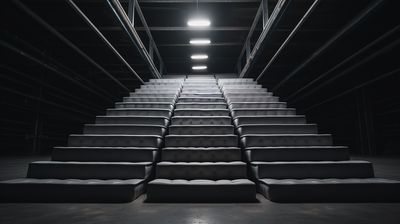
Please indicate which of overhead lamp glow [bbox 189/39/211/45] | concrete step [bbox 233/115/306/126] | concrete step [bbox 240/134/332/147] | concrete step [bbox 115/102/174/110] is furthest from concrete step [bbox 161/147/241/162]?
overhead lamp glow [bbox 189/39/211/45]

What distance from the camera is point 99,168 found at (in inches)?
97.7

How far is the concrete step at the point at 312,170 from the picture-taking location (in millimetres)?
2457

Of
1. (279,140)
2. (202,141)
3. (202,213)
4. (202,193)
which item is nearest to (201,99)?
(202,141)

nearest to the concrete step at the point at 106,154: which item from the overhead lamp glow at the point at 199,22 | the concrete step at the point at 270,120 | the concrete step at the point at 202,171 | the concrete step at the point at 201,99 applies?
the concrete step at the point at 202,171

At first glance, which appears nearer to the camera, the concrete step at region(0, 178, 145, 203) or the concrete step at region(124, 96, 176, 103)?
the concrete step at region(0, 178, 145, 203)

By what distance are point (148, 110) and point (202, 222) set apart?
2779 millimetres

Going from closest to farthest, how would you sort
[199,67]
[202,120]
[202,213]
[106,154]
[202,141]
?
[202,213] → [106,154] → [202,141] → [202,120] → [199,67]

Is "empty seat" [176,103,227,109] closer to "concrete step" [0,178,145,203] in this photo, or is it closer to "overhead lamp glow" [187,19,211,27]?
"concrete step" [0,178,145,203]

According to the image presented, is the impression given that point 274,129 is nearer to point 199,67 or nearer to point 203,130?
point 203,130

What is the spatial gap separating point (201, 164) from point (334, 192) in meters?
1.25

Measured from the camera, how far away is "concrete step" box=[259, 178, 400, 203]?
82.8 inches

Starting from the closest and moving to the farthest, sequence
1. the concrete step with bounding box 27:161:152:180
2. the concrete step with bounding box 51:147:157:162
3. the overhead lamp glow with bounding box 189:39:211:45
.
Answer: the concrete step with bounding box 27:161:152:180
the concrete step with bounding box 51:147:157:162
the overhead lamp glow with bounding box 189:39:211:45

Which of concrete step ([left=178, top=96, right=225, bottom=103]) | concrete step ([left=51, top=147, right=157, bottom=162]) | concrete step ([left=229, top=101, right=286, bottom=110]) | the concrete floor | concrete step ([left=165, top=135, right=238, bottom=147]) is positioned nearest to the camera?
the concrete floor

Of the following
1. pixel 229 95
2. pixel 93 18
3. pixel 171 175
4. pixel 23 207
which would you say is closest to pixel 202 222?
pixel 171 175
